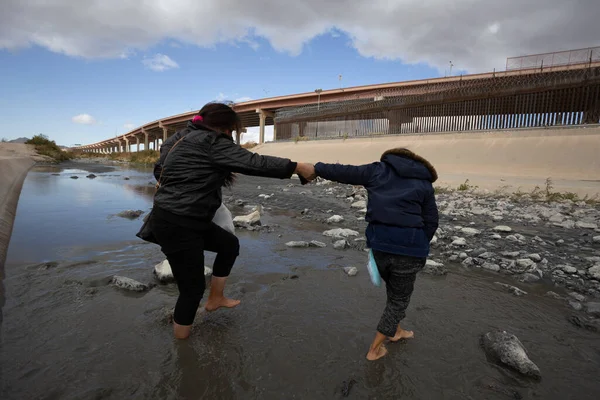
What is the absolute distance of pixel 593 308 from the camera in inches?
113

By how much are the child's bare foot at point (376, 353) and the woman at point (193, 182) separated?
1378mm

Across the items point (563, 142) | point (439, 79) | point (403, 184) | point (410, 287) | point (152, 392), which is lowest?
point (152, 392)

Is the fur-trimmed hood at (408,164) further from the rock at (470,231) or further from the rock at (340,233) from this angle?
the rock at (470,231)

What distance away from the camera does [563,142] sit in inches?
447

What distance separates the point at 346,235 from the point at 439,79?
28467 millimetres

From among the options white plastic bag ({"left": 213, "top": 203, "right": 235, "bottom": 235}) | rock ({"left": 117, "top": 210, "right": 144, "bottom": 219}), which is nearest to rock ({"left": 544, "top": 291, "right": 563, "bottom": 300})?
white plastic bag ({"left": 213, "top": 203, "right": 235, "bottom": 235})

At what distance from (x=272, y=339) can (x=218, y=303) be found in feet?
2.34

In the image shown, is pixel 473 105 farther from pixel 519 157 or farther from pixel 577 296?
pixel 577 296

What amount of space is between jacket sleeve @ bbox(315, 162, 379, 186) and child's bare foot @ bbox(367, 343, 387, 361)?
4.08 ft

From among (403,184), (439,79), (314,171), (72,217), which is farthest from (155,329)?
(439,79)

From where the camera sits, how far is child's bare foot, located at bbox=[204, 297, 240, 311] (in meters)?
2.82

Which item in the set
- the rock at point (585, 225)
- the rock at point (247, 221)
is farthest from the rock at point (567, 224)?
the rock at point (247, 221)

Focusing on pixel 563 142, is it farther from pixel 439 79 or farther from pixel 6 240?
pixel 439 79

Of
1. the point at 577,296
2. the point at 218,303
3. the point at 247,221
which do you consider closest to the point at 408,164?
the point at 218,303
